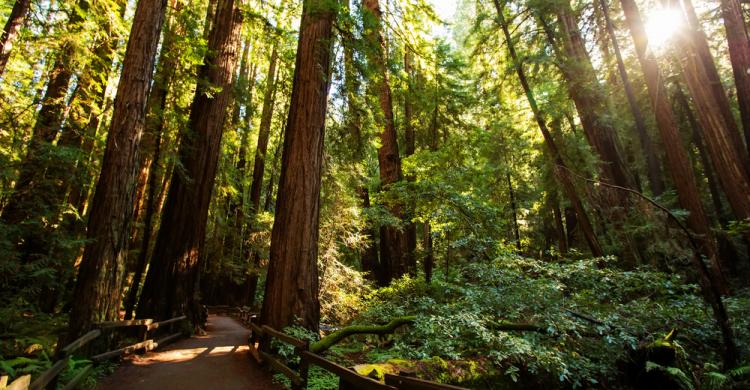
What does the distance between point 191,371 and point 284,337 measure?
2.29m

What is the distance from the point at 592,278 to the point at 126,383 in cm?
852

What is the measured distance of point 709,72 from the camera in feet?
35.3

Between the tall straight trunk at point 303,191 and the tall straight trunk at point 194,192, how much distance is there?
3116 millimetres

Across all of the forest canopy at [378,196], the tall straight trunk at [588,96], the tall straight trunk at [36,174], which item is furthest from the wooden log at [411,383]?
the tall straight trunk at [588,96]

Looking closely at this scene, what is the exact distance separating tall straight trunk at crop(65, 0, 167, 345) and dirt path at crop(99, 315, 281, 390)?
1.10 m

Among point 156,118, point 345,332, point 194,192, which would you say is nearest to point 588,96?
point 345,332

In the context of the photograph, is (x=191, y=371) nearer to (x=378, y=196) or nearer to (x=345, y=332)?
(x=345, y=332)

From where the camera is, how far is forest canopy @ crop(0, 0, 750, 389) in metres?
6.18

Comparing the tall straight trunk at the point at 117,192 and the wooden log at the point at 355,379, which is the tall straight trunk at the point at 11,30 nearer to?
the tall straight trunk at the point at 117,192

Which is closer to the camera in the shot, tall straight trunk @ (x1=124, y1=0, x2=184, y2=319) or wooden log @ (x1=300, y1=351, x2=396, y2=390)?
wooden log @ (x1=300, y1=351, x2=396, y2=390)

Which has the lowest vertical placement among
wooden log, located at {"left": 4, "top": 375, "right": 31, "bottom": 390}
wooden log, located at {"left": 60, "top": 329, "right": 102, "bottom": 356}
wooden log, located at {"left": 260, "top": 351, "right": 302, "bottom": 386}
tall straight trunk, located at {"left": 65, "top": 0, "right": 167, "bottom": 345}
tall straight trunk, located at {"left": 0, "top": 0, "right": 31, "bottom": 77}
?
wooden log, located at {"left": 260, "top": 351, "right": 302, "bottom": 386}

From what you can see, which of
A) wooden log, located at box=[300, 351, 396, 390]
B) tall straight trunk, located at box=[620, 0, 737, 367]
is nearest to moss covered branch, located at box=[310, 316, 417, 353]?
wooden log, located at box=[300, 351, 396, 390]

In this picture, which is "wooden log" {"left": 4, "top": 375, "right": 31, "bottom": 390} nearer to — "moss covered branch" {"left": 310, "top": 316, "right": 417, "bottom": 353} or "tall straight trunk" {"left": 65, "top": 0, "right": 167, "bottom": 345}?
"moss covered branch" {"left": 310, "top": 316, "right": 417, "bottom": 353}

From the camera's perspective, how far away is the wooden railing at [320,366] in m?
3.22
